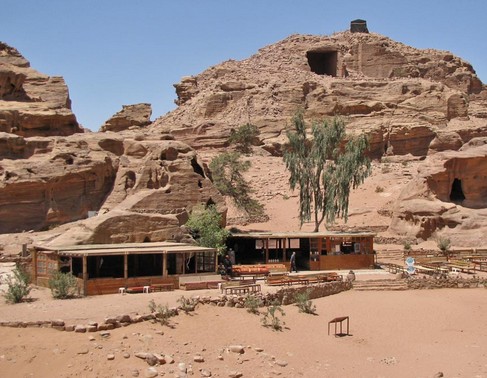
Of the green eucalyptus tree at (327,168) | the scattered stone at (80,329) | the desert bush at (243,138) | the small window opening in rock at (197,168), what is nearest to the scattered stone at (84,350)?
the scattered stone at (80,329)

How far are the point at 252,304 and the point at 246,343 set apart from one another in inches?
104

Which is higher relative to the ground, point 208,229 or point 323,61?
point 323,61

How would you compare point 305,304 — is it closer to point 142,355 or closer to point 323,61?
point 142,355

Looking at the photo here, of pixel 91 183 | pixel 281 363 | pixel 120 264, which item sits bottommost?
pixel 281 363

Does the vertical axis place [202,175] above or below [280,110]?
below

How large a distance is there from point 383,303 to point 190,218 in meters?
8.41

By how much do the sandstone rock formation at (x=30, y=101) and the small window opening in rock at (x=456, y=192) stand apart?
20.5 meters

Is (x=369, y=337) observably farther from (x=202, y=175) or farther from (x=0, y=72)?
(x=0, y=72)

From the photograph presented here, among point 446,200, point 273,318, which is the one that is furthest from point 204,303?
point 446,200

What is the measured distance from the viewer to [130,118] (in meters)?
60.7

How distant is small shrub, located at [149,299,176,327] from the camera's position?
16.2m

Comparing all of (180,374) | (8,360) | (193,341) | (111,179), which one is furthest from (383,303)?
(111,179)

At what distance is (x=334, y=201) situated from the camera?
31.4 meters

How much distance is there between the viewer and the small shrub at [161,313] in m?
16.2
